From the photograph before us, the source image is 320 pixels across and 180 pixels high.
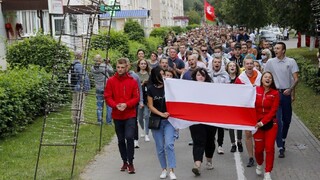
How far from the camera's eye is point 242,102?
27.5 ft

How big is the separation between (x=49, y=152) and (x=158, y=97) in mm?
3286

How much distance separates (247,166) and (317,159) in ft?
4.63

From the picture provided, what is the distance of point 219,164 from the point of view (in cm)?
921

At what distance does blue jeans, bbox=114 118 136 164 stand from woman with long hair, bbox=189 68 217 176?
37.8 inches

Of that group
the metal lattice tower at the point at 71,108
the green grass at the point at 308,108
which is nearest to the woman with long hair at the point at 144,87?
the metal lattice tower at the point at 71,108

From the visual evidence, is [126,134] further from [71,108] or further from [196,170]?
[71,108]

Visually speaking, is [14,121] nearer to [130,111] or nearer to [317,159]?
[130,111]

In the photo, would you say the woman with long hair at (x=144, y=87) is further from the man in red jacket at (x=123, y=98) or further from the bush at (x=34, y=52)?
the bush at (x=34, y=52)

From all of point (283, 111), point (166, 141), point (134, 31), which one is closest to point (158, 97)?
point (166, 141)

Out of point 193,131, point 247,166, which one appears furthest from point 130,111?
point 247,166

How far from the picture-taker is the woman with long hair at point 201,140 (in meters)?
8.27

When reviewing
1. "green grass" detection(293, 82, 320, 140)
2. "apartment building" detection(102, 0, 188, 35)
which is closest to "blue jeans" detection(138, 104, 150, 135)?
"green grass" detection(293, 82, 320, 140)

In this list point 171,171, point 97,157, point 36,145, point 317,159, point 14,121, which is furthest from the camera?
point 14,121

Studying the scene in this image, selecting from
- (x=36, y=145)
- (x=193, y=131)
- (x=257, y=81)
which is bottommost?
(x=36, y=145)
